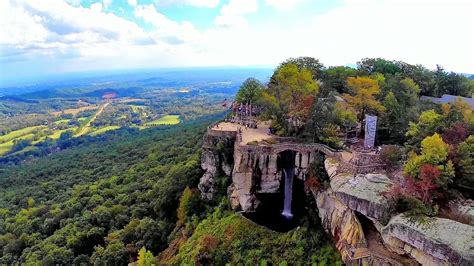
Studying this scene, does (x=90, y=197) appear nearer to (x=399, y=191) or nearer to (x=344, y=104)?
(x=344, y=104)

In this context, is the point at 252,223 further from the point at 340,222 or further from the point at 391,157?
the point at 391,157

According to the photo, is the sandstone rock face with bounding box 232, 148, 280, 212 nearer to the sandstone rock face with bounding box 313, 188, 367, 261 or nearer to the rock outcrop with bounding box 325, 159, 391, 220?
the sandstone rock face with bounding box 313, 188, 367, 261

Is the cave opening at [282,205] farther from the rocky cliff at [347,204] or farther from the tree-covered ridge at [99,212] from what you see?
the tree-covered ridge at [99,212]

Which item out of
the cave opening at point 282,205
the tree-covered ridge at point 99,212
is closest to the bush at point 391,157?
the cave opening at point 282,205

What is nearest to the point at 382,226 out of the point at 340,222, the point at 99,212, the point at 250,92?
the point at 340,222

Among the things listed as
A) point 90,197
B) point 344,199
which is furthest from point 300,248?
point 90,197

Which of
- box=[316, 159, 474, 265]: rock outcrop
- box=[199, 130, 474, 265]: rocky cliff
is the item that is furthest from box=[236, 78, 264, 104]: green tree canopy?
box=[316, 159, 474, 265]: rock outcrop
